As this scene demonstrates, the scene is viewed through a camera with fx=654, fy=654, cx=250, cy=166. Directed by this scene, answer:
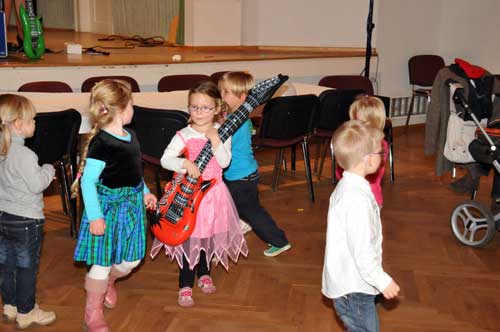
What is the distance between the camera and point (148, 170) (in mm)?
5906

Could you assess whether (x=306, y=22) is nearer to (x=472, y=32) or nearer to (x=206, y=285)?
(x=472, y=32)

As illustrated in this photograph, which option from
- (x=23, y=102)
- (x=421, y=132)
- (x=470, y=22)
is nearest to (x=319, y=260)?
(x=23, y=102)

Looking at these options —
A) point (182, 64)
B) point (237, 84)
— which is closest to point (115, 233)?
point (237, 84)

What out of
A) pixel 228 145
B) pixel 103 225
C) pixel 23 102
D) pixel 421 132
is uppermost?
pixel 23 102

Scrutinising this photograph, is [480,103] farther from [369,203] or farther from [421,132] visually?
[421,132]

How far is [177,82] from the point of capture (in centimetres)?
588

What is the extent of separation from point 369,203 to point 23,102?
1.52 metres

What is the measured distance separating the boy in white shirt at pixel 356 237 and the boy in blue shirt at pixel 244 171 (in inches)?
47.1

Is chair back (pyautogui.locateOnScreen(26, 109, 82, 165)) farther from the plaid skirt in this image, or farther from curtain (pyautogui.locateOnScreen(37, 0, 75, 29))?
curtain (pyautogui.locateOnScreen(37, 0, 75, 29))

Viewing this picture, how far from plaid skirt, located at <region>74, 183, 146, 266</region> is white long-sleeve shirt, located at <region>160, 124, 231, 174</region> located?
219 mm

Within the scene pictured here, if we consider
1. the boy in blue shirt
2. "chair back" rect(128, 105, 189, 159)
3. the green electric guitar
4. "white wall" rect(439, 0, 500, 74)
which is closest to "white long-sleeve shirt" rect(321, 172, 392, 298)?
the boy in blue shirt

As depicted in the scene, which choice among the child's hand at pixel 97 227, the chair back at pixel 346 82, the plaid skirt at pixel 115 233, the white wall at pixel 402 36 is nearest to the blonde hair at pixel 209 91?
the plaid skirt at pixel 115 233

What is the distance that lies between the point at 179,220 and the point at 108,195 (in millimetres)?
381

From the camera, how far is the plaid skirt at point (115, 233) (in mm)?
2857
